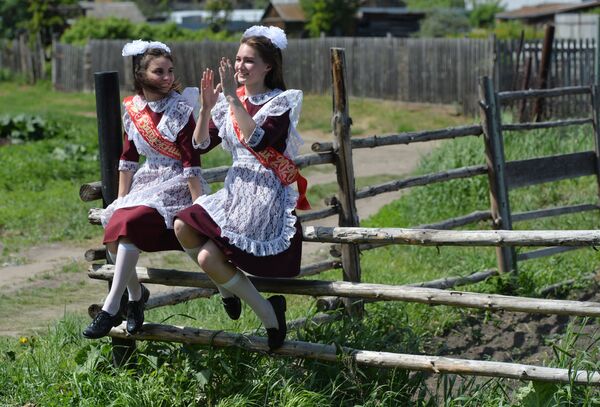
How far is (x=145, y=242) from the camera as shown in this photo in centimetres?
465

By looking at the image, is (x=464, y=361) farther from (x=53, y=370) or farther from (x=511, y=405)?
(x=53, y=370)

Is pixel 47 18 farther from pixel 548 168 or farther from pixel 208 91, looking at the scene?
pixel 208 91

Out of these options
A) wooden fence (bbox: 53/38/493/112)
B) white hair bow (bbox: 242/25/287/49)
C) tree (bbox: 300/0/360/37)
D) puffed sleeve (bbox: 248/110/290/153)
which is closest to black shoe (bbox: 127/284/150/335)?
puffed sleeve (bbox: 248/110/290/153)

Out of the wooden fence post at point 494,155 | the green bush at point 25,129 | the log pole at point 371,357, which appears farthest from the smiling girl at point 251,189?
the green bush at point 25,129

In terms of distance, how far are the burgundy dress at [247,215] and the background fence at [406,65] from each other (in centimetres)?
1179

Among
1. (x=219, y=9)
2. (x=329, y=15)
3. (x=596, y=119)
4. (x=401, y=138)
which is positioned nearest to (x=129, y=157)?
(x=401, y=138)

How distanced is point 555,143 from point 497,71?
7.47 metres

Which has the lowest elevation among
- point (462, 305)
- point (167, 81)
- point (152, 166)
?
point (462, 305)

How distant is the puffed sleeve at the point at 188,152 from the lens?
15.3ft

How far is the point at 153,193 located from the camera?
4703mm

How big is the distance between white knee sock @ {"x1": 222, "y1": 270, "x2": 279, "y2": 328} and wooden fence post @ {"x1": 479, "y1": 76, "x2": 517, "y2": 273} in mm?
3657

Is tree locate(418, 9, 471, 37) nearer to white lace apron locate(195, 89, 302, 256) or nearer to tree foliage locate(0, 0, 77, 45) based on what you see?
tree foliage locate(0, 0, 77, 45)

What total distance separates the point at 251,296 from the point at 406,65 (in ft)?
61.4

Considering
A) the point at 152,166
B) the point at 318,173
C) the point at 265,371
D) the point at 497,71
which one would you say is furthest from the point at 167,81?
the point at 497,71
